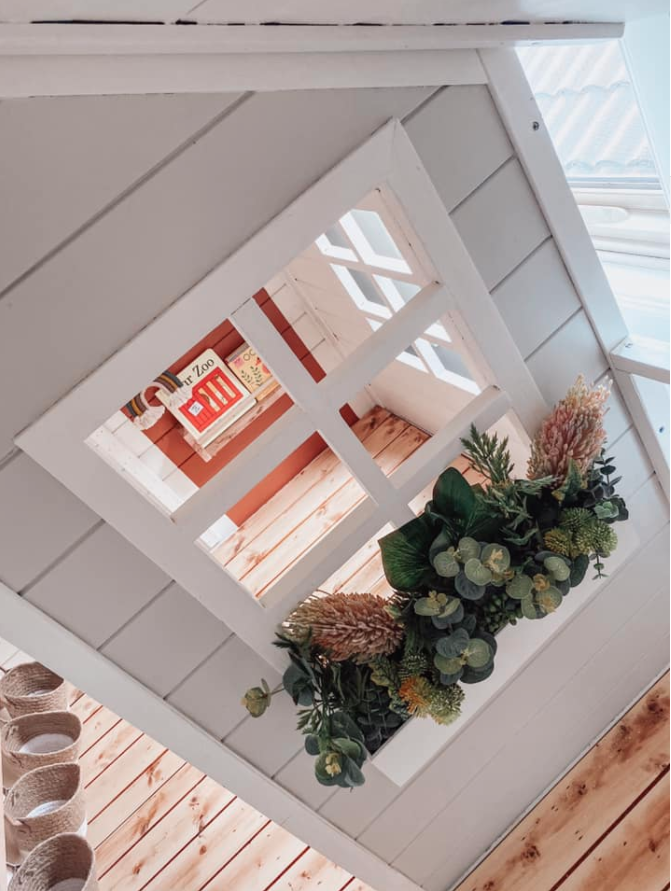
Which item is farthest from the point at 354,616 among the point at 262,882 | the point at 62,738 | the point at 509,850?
the point at 62,738

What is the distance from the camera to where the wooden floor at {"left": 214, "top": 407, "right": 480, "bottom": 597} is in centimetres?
233

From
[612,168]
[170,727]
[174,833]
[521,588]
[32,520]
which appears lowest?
[174,833]

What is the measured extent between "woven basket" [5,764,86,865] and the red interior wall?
95cm

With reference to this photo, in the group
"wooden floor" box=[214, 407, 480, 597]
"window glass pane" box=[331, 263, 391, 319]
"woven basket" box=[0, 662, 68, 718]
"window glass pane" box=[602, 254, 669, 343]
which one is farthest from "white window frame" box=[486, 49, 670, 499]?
"woven basket" box=[0, 662, 68, 718]

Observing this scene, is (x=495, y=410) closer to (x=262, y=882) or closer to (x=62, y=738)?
(x=262, y=882)

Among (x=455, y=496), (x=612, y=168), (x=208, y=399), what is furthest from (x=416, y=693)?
(x=208, y=399)

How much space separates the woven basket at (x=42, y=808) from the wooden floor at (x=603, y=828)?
0.99 meters

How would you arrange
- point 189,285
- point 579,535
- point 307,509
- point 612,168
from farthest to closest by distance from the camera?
1. point 307,509
2. point 612,168
3. point 579,535
4. point 189,285

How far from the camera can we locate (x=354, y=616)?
3.58 feet

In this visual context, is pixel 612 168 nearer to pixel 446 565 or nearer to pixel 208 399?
pixel 446 565

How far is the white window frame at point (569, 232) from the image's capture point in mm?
1026

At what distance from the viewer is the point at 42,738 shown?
85.6 inches

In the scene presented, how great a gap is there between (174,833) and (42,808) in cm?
36

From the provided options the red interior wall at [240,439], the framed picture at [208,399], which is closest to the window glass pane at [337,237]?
the red interior wall at [240,439]
